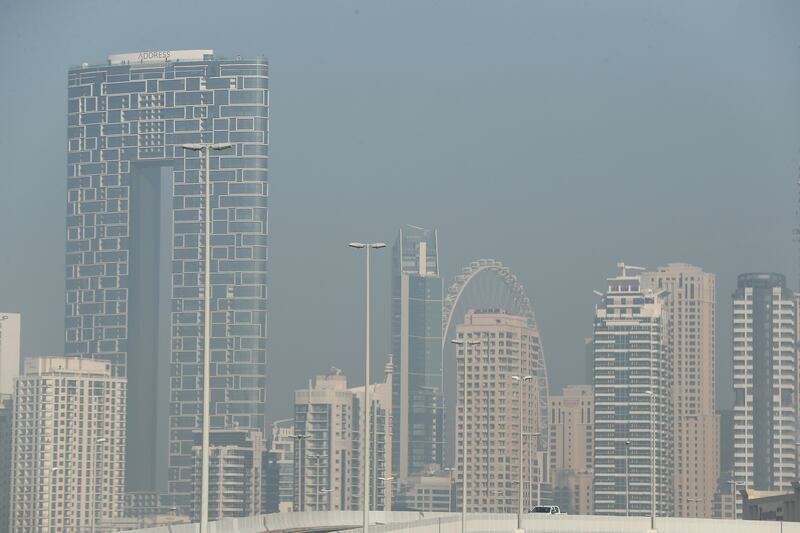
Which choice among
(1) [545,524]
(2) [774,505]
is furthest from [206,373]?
(2) [774,505]

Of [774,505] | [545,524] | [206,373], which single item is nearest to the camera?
[206,373]

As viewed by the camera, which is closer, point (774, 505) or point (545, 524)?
point (545, 524)

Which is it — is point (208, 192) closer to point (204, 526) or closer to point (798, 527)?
point (204, 526)

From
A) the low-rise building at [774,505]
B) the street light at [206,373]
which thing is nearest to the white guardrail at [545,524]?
the street light at [206,373]

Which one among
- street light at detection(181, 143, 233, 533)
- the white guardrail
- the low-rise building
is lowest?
the low-rise building

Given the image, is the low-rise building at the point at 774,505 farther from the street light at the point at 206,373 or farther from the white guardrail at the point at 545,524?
the street light at the point at 206,373

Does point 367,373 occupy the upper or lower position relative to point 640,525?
upper

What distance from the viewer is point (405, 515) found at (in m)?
99.8

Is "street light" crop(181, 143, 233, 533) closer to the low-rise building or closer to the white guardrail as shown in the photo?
the white guardrail

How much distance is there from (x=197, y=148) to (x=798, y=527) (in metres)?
44.9

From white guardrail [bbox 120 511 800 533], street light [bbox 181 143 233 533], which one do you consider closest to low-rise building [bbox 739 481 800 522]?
white guardrail [bbox 120 511 800 533]

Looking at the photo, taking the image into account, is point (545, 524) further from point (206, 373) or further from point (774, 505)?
point (774, 505)

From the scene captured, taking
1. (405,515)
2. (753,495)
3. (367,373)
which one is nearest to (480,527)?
(405,515)

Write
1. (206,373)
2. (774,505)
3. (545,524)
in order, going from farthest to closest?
(774,505) → (545,524) → (206,373)
